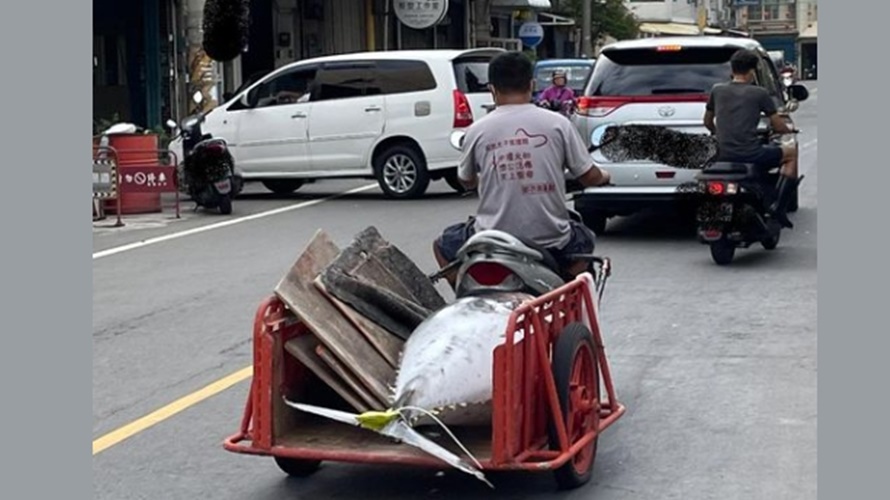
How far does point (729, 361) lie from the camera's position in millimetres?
9242

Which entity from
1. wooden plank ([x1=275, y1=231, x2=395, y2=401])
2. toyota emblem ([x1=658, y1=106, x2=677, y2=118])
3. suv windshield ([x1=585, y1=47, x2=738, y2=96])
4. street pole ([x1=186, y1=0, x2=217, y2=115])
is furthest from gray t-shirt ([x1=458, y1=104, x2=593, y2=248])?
street pole ([x1=186, y1=0, x2=217, y2=115])

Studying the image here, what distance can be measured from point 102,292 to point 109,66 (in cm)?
1521

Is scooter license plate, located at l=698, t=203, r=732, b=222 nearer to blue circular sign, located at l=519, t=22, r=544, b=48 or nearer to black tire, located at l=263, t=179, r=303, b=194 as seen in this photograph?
black tire, located at l=263, t=179, r=303, b=194

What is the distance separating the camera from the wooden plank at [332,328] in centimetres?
633

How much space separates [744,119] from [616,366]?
4.24m

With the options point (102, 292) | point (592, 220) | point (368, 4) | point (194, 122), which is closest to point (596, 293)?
point (102, 292)

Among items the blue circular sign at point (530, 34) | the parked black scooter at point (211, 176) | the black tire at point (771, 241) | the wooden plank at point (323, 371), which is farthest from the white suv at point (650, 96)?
the blue circular sign at point (530, 34)

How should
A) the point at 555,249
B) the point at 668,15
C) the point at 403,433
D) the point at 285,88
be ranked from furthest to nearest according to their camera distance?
the point at 668,15 < the point at 285,88 < the point at 555,249 < the point at 403,433

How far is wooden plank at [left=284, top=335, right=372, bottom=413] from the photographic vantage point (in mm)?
6324

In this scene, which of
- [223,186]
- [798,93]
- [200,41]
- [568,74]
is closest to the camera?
[798,93]

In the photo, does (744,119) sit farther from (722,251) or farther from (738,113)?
(722,251)

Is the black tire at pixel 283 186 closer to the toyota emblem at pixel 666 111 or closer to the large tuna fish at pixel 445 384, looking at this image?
the toyota emblem at pixel 666 111

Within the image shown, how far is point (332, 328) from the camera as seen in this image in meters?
6.45

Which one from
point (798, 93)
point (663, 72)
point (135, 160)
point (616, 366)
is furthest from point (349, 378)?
point (135, 160)
